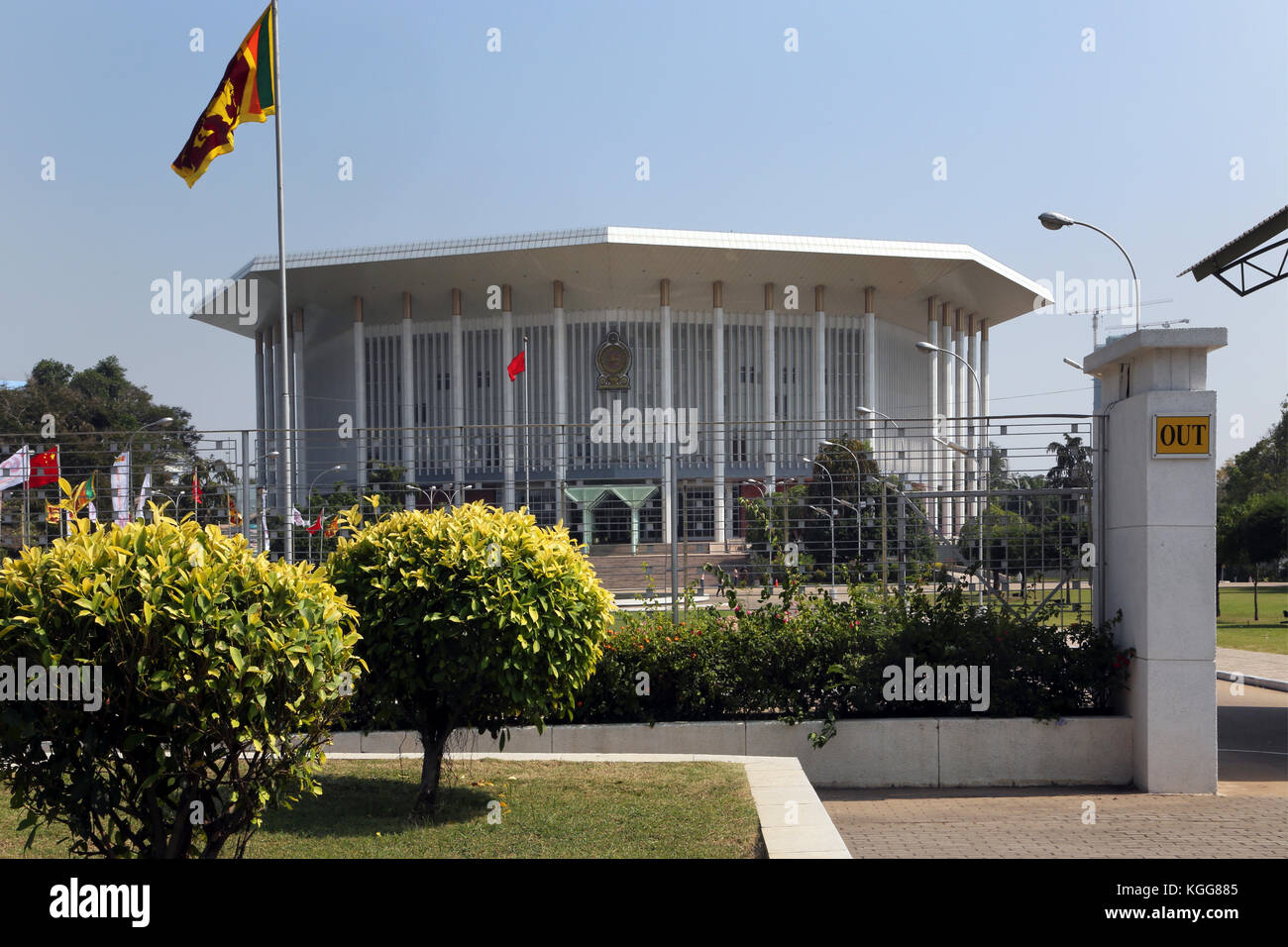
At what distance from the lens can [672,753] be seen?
9.55m

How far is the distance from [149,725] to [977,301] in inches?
2477

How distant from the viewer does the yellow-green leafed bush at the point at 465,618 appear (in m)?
7.00

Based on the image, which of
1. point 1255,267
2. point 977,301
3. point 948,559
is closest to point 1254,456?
point 977,301

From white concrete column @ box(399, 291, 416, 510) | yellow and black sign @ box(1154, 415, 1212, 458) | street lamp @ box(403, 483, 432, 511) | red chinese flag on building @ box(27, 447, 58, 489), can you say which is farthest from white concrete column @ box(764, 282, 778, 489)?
yellow and black sign @ box(1154, 415, 1212, 458)

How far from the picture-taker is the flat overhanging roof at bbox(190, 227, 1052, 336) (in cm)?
5006

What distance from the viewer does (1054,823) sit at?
27.0 feet

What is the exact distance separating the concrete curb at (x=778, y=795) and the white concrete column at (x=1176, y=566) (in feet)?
10.3

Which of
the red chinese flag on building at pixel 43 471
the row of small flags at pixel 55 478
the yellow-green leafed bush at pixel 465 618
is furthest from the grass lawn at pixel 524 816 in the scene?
the red chinese flag on building at pixel 43 471

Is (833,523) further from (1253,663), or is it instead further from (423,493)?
(1253,663)

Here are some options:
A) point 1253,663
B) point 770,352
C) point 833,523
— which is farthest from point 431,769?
point 770,352

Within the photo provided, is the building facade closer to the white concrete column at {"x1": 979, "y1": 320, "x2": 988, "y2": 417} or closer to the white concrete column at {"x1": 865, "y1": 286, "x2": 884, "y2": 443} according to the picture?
the white concrete column at {"x1": 865, "y1": 286, "x2": 884, "y2": 443}

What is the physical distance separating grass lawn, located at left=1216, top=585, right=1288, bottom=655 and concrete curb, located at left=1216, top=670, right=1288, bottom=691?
4.21 meters

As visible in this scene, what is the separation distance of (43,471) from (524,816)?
822 cm
